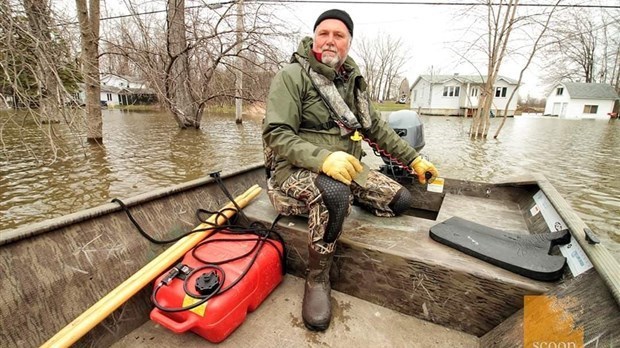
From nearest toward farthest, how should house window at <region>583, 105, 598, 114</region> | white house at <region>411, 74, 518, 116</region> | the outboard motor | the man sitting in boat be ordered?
the man sitting in boat, the outboard motor, white house at <region>411, 74, 518, 116</region>, house window at <region>583, 105, 598, 114</region>

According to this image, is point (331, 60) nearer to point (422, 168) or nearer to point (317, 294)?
point (422, 168)

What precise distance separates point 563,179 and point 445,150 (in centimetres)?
360

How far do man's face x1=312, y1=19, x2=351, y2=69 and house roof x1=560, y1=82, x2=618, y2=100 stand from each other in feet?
162

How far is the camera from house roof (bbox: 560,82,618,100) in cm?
3618

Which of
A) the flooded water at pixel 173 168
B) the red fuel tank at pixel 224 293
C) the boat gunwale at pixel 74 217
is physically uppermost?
the boat gunwale at pixel 74 217

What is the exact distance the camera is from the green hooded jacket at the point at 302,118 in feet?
5.58

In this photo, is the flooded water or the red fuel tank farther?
the flooded water

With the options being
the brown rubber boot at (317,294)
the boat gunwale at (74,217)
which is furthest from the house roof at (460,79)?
the boat gunwale at (74,217)

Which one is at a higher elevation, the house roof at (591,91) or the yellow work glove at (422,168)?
the house roof at (591,91)

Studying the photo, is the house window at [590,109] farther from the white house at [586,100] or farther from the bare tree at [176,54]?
the bare tree at [176,54]

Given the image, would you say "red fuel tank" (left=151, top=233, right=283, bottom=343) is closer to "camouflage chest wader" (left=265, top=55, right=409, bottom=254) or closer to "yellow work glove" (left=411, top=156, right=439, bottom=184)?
"camouflage chest wader" (left=265, top=55, right=409, bottom=254)

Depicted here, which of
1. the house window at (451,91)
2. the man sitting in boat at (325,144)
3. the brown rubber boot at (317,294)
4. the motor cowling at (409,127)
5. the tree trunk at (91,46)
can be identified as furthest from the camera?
the house window at (451,91)

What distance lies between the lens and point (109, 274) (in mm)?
1544

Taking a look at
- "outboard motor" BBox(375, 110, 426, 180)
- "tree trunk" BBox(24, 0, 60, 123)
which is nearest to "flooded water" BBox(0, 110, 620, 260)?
"tree trunk" BBox(24, 0, 60, 123)
